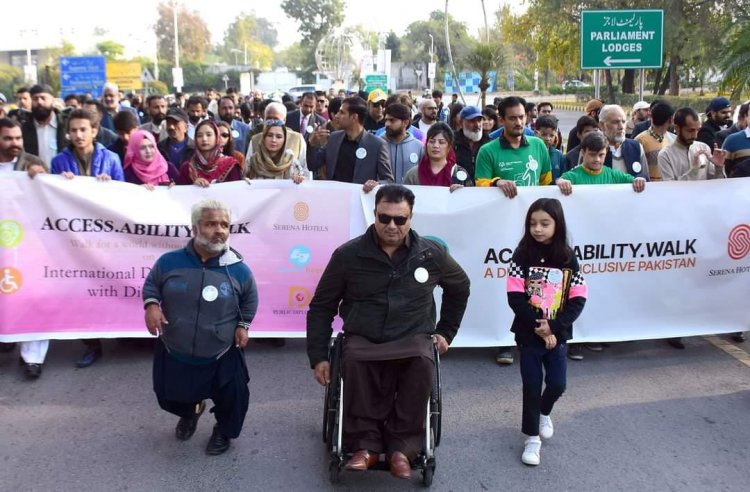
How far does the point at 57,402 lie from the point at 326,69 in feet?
173

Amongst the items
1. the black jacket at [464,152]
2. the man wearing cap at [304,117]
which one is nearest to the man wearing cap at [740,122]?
the black jacket at [464,152]

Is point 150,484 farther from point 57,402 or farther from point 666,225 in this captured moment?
point 666,225

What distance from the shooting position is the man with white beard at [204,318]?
396 centimetres

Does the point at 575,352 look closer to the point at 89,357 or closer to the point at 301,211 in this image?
the point at 301,211

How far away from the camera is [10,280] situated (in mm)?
5371

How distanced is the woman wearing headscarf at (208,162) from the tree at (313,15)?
10760cm

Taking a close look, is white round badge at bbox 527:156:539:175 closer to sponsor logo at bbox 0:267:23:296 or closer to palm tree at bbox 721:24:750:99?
sponsor logo at bbox 0:267:23:296

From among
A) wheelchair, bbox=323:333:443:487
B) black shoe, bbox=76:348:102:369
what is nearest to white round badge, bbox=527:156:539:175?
wheelchair, bbox=323:333:443:487

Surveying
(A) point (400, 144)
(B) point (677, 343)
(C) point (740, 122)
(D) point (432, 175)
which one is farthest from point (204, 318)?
Answer: (C) point (740, 122)

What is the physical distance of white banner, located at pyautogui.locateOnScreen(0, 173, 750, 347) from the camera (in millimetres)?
5402

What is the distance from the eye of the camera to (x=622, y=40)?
33.6ft

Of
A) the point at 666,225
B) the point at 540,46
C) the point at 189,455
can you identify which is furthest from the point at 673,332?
the point at 540,46

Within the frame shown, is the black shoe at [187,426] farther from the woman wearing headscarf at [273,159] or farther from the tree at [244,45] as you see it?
the tree at [244,45]

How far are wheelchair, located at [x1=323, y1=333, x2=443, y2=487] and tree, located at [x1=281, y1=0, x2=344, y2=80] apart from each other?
361 ft
